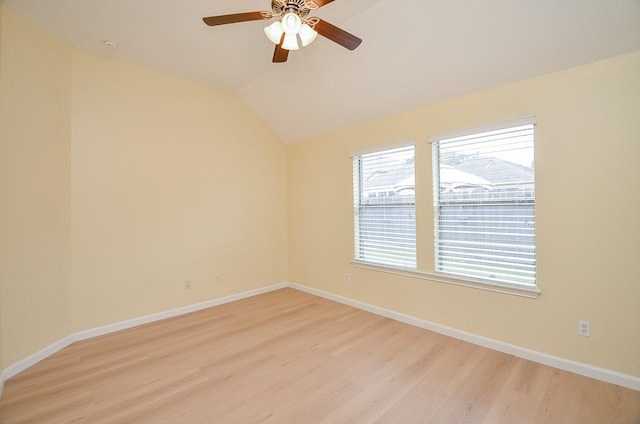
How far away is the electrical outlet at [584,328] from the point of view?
2.19 metres

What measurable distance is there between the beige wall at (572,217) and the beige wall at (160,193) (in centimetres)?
258

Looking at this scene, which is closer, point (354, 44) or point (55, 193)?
point (354, 44)

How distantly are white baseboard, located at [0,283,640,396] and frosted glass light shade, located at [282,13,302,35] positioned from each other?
3032mm

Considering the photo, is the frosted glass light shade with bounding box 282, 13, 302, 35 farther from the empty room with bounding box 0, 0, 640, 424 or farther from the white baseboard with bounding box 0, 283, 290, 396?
the white baseboard with bounding box 0, 283, 290, 396

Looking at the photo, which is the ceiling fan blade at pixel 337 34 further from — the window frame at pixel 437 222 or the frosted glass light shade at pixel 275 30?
the window frame at pixel 437 222

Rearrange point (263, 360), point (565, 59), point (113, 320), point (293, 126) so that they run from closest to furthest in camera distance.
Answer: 1. point (565, 59)
2. point (263, 360)
3. point (113, 320)
4. point (293, 126)

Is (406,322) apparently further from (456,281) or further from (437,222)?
(437,222)

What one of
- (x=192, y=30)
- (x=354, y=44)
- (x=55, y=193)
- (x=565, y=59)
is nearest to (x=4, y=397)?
(x=55, y=193)

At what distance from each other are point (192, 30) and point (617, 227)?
3.93 metres

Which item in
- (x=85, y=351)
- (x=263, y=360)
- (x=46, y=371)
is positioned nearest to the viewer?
(x=46, y=371)

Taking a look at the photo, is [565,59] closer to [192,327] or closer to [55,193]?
[192,327]

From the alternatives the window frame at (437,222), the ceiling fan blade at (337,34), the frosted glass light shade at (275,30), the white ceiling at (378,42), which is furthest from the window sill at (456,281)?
the frosted glass light shade at (275,30)

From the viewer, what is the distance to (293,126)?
14.3ft

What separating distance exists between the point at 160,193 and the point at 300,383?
2.76m
